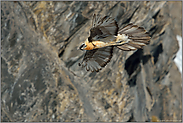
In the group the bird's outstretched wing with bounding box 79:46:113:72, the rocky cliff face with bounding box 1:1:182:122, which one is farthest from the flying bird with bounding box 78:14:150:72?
the rocky cliff face with bounding box 1:1:182:122

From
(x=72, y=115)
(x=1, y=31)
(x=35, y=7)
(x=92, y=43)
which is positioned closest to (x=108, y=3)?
(x=35, y=7)

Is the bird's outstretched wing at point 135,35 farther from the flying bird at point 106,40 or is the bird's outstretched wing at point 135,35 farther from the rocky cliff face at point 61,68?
the rocky cliff face at point 61,68

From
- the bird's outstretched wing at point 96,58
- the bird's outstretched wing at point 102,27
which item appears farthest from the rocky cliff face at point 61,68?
the bird's outstretched wing at point 102,27

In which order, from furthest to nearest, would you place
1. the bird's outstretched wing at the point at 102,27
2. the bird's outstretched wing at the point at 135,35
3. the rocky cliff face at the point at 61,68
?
1. the rocky cliff face at the point at 61,68
2. the bird's outstretched wing at the point at 135,35
3. the bird's outstretched wing at the point at 102,27

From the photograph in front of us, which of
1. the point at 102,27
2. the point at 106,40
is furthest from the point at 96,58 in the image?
the point at 102,27

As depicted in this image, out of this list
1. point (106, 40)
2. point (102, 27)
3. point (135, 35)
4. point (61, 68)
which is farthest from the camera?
point (61, 68)

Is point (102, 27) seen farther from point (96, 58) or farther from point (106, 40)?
point (96, 58)

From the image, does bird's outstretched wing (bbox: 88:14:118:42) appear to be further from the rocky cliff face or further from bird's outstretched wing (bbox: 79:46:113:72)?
the rocky cliff face

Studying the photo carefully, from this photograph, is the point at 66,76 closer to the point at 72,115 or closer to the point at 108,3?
the point at 72,115
